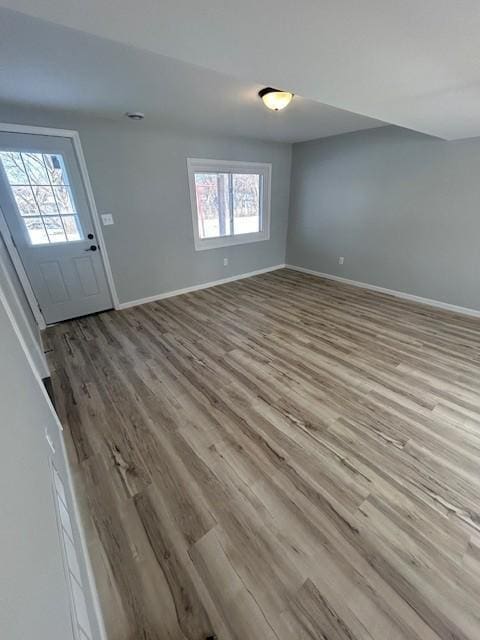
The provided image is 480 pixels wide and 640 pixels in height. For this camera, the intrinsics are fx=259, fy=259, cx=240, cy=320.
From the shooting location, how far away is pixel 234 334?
10.0 feet

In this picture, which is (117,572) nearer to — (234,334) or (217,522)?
(217,522)

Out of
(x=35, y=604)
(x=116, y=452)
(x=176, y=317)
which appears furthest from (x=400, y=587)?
(x=176, y=317)

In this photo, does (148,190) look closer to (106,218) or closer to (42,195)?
(106,218)

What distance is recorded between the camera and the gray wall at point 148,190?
3.11m

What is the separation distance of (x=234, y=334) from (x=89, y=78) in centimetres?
253

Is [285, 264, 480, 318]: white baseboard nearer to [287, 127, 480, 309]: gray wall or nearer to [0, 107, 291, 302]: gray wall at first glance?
[287, 127, 480, 309]: gray wall

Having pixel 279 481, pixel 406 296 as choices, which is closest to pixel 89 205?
pixel 279 481

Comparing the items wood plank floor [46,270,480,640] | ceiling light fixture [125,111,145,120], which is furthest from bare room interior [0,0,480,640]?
ceiling light fixture [125,111,145,120]

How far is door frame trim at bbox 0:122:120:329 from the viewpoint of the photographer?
268 centimetres

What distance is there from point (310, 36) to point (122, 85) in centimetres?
183

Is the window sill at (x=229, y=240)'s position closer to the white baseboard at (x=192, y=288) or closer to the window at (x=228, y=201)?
the window at (x=228, y=201)

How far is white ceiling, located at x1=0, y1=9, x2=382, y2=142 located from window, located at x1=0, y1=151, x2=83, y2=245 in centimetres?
53

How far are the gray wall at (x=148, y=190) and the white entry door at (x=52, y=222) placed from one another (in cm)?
20

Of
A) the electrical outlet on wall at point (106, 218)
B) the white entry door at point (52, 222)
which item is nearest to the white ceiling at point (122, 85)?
the white entry door at point (52, 222)
